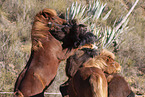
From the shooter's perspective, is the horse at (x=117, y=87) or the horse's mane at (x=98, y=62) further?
the horse's mane at (x=98, y=62)

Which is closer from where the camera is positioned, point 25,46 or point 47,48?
point 47,48

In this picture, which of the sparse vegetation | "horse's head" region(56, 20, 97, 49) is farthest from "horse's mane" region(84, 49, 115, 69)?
the sparse vegetation

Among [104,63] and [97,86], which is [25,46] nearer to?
[104,63]

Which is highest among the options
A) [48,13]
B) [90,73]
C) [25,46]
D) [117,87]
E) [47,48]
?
[48,13]

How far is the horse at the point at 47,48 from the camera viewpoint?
151cm

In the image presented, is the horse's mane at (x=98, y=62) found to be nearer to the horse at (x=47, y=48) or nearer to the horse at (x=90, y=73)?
the horse at (x=90, y=73)

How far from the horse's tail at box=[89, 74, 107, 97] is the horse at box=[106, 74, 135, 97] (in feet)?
0.44

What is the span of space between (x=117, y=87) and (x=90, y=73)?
298 millimetres

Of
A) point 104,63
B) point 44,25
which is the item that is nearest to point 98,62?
point 104,63

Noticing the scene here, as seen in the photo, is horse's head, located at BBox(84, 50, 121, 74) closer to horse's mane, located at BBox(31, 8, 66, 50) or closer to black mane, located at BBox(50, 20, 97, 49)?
black mane, located at BBox(50, 20, 97, 49)

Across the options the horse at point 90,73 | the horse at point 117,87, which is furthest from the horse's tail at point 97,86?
the horse at point 117,87

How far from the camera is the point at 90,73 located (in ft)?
4.82

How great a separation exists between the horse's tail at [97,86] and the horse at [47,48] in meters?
0.29

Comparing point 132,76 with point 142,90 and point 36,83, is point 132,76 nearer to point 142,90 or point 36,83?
point 142,90
